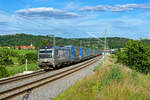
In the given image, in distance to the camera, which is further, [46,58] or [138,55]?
[138,55]

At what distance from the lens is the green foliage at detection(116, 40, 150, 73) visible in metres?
28.7

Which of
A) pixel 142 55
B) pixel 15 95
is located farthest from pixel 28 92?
pixel 142 55

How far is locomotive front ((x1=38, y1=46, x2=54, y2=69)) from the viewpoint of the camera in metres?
22.8

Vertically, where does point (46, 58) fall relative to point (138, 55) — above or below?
above

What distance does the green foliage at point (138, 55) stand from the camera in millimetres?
28719

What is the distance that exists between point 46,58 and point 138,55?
13.5 metres

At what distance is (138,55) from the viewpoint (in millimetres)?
28812

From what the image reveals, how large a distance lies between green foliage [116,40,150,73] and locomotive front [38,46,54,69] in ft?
40.1

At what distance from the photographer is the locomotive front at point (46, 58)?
22.8m

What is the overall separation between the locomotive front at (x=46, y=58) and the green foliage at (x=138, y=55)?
12234 millimetres

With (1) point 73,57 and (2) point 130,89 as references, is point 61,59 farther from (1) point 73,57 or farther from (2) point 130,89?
(2) point 130,89

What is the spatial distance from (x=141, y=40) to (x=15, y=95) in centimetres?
2425

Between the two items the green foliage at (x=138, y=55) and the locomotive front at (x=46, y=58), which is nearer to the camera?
the locomotive front at (x=46, y=58)

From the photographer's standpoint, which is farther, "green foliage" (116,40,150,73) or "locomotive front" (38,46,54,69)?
"green foliage" (116,40,150,73)
